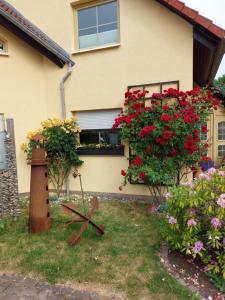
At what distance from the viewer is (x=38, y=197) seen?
4309 millimetres

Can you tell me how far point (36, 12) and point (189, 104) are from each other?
526 centimetres

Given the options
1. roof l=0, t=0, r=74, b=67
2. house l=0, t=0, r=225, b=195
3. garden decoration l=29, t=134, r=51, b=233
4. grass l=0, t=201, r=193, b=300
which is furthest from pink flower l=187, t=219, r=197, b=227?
roof l=0, t=0, r=74, b=67

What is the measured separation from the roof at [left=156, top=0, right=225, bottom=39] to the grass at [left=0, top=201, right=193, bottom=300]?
4.01 meters

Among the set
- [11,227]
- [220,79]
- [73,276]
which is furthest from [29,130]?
[220,79]

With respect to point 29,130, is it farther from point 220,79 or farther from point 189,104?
point 220,79

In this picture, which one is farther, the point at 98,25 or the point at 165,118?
the point at 98,25

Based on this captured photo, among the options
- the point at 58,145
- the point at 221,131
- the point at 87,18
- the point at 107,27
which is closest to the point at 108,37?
the point at 107,27

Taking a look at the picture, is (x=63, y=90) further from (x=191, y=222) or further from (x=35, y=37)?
(x=191, y=222)

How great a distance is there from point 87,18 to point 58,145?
3.56m

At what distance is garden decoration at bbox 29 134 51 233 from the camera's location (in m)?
4.31

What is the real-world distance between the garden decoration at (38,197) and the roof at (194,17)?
393 cm

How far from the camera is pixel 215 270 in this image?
298 centimetres

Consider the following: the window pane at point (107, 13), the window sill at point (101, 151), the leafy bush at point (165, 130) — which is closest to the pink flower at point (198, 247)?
the leafy bush at point (165, 130)

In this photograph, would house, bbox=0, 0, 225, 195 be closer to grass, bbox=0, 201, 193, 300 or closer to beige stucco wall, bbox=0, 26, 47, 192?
beige stucco wall, bbox=0, 26, 47, 192
